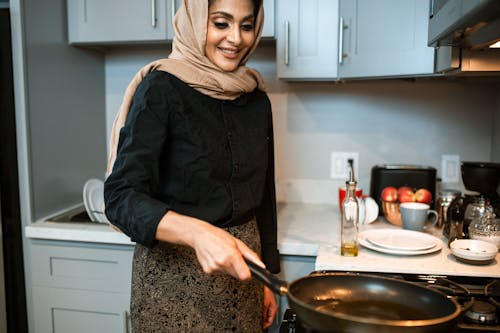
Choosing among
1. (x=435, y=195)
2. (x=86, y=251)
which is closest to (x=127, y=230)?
Result: (x=86, y=251)

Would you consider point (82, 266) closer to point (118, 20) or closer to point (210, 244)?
point (118, 20)

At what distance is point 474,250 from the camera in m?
1.38

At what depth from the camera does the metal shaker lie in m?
1.72

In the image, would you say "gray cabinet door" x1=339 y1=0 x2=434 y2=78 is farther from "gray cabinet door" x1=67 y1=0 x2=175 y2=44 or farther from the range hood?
"gray cabinet door" x1=67 y1=0 x2=175 y2=44

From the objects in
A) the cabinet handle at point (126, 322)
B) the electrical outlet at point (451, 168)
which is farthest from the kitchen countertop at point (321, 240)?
the electrical outlet at point (451, 168)

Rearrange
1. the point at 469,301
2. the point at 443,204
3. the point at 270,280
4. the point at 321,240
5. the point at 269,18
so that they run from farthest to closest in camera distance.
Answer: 1. the point at 269,18
2. the point at 443,204
3. the point at 321,240
4. the point at 469,301
5. the point at 270,280

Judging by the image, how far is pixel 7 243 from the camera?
179 centimetres

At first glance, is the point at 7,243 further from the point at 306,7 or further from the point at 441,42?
the point at 441,42

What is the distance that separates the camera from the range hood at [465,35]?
0.87 metres

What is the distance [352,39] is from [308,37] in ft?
0.51

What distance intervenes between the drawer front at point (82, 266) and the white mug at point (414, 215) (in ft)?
3.04

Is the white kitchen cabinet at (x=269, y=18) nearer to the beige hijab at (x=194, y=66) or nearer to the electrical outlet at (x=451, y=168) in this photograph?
the beige hijab at (x=194, y=66)

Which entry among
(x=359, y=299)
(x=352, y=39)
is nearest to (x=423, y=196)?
(x=352, y=39)

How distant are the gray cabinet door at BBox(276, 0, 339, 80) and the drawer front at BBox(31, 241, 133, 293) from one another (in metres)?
0.87
